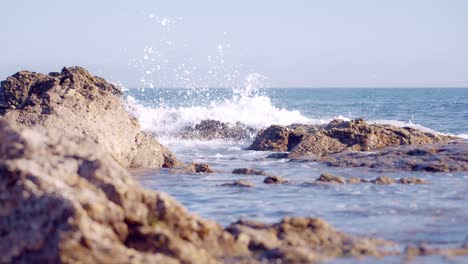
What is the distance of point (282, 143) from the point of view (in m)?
14.3

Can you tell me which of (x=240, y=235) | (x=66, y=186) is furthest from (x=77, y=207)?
(x=240, y=235)

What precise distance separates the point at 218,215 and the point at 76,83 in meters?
4.83

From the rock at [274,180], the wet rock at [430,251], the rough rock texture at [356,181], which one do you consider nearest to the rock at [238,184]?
the rock at [274,180]

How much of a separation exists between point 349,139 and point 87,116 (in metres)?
5.22

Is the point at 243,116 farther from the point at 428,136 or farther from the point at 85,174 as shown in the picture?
the point at 85,174

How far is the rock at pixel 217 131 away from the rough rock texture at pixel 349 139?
4.10 metres

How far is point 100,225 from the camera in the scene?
390 centimetres

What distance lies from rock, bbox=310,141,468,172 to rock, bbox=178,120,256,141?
21.4 feet

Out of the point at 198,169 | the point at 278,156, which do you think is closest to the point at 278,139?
the point at 278,156

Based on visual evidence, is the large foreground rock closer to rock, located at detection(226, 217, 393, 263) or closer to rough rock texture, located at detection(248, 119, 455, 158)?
rock, located at detection(226, 217, 393, 263)

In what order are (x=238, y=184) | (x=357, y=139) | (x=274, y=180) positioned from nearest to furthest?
1. (x=238, y=184)
2. (x=274, y=180)
3. (x=357, y=139)

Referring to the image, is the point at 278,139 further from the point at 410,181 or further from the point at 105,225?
the point at 105,225

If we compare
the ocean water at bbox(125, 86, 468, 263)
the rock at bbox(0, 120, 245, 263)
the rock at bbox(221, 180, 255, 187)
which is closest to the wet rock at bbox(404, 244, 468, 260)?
the ocean water at bbox(125, 86, 468, 263)

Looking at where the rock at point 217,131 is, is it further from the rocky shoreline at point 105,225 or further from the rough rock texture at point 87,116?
the rocky shoreline at point 105,225
